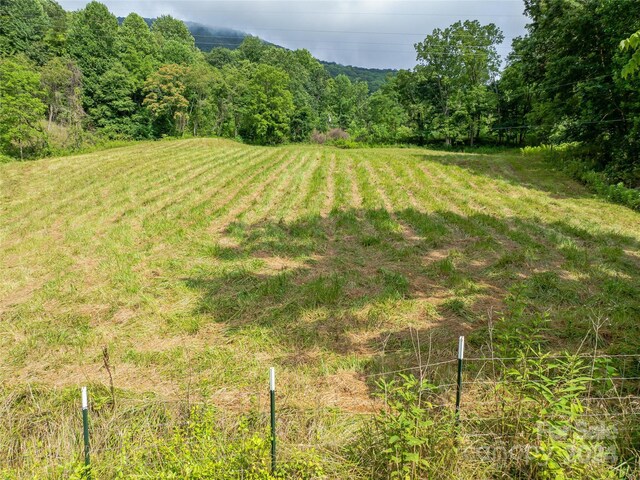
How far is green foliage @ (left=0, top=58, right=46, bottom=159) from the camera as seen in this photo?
26094 mm

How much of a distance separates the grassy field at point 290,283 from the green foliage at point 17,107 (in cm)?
1756

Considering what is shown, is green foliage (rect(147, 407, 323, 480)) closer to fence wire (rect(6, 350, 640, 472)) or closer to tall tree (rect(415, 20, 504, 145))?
fence wire (rect(6, 350, 640, 472))

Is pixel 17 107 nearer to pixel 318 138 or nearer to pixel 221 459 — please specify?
pixel 318 138

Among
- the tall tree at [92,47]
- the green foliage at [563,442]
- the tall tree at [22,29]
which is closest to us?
the green foliage at [563,442]

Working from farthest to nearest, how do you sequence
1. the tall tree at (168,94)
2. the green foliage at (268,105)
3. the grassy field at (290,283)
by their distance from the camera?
1. the green foliage at (268,105)
2. the tall tree at (168,94)
3. the grassy field at (290,283)

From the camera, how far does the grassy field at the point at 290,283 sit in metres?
4.23

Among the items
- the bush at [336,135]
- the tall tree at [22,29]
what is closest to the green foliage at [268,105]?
the bush at [336,135]

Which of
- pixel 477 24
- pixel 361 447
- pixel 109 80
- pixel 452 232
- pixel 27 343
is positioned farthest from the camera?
pixel 109 80

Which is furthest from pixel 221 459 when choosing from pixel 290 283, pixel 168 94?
pixel 168 94

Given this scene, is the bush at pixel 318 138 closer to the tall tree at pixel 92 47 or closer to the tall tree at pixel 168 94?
the tall tree at pixel 168 94

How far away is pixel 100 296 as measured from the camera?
6.14 metres

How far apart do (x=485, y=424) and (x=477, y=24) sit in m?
46.0

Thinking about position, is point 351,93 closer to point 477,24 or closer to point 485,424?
point 477,24

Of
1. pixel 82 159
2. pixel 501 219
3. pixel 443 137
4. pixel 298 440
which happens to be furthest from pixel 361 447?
pixel 443 137
